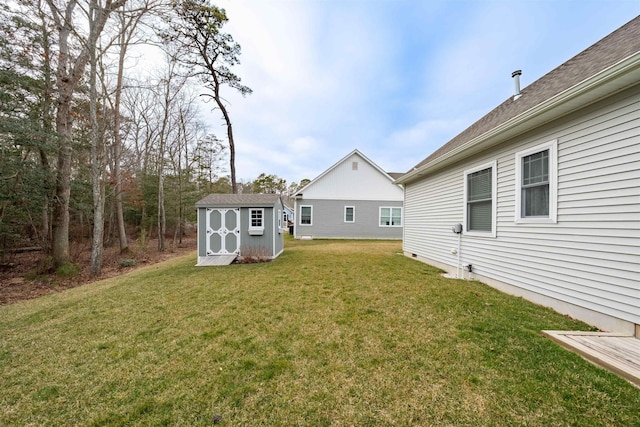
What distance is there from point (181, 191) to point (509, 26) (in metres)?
18.1

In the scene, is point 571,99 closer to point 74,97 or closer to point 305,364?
point 305,364

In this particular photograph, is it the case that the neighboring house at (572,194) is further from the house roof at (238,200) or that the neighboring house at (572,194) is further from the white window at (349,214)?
the white window at (349,214)

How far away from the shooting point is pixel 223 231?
8.54 meters

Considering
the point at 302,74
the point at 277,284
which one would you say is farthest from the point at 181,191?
the point at 277,284

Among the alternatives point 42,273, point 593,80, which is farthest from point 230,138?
point 593,80

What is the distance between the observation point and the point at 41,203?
7.42m

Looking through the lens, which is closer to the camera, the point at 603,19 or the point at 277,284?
the point at 277,284

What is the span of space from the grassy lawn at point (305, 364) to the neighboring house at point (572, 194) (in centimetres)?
51

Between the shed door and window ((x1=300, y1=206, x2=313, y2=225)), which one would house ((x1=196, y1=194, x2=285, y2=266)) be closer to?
the shed door

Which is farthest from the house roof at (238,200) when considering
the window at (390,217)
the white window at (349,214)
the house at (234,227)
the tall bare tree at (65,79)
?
the window at (390,217)

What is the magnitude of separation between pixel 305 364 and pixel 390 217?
1421cm

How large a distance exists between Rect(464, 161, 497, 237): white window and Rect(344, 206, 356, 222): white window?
9.94 meters

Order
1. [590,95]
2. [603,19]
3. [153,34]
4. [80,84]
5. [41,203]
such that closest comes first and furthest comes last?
[590,95]
[603,19]
[41,203]
[80,84]
[153,34]

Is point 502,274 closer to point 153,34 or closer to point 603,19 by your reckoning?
point 603,19
